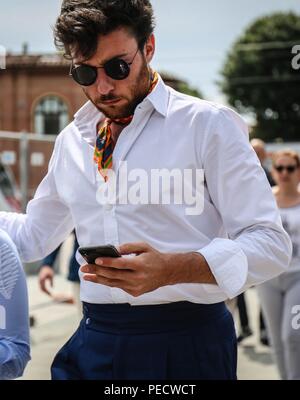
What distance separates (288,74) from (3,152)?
28165 millimetres

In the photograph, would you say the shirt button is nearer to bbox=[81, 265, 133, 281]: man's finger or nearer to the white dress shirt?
the white dress shirt

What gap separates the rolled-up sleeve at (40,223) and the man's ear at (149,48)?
51 cm

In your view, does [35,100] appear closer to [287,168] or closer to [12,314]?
[287,168]

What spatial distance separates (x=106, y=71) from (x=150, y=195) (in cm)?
36

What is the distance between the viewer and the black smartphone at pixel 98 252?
1.53 meters

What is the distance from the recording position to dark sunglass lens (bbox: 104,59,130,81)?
6.21 feet

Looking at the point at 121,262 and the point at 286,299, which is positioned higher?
the point at 121,262

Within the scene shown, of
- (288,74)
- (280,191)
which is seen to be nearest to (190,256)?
(280,191)

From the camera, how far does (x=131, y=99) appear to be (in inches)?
76.6

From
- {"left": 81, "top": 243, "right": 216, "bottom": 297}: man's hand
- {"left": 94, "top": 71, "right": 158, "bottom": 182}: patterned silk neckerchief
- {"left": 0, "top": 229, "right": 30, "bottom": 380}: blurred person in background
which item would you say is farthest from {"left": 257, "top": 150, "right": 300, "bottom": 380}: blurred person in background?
{"left": 81, "top": 243, "right": 216, "bottom": 297}: man's hand

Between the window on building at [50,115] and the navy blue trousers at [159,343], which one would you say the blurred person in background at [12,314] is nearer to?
the navy blue trousers at [159,343]

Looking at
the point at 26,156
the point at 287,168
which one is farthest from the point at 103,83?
the point at 26,156

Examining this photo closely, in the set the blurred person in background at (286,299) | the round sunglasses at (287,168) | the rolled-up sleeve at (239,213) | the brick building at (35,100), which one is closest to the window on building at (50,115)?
the brick building at (35,100)
